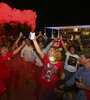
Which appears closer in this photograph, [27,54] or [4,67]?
[4,67]

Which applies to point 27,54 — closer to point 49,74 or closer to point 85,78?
point 49,74

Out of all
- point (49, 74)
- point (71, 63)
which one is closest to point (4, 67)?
point (49, 74)

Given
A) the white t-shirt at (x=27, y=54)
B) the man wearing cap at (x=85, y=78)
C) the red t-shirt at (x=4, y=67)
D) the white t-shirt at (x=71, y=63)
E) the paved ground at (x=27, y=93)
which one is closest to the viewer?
the man wearing cap at (x=85, y=78)

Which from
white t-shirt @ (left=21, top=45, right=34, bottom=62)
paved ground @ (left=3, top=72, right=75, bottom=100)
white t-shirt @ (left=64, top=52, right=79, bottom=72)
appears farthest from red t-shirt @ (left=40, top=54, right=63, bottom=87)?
white t-shirt @ (left=21, top=45, right=34, bottom=62)

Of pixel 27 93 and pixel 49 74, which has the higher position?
pixel 49 74

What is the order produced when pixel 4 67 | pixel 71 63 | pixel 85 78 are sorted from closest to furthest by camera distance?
pixel 85 78, pixel 4 67, pixel 71 63

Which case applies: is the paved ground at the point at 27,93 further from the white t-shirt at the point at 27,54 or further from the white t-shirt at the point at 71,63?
the white t-shirt at the point at 27,54

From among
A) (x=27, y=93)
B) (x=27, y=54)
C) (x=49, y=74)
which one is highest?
(x=27, y=54)

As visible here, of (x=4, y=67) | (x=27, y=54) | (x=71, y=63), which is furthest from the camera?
(x=27, y=54)

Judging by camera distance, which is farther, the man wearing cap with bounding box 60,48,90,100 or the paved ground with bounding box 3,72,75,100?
the paved ground with bounding box 3,72,75,100

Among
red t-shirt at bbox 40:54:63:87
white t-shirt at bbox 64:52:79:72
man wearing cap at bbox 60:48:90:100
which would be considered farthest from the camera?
white t-shirt at bbox 64:52:79:72

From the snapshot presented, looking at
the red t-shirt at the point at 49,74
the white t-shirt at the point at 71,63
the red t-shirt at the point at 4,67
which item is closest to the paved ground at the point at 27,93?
the white t-shirt at the point at 71,63

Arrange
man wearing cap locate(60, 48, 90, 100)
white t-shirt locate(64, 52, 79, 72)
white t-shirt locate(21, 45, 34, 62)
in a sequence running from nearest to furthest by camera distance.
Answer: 1. man wearing cap locate(60, 48, 90, 100)
2. white t-shirt locate(64, 52, 79, 72)
3. white t-shirt locate(21, 45, 34, 62)

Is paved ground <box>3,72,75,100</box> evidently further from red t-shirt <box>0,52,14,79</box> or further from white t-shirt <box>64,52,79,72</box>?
red t-shirt <box>0,52,14,79</box>
